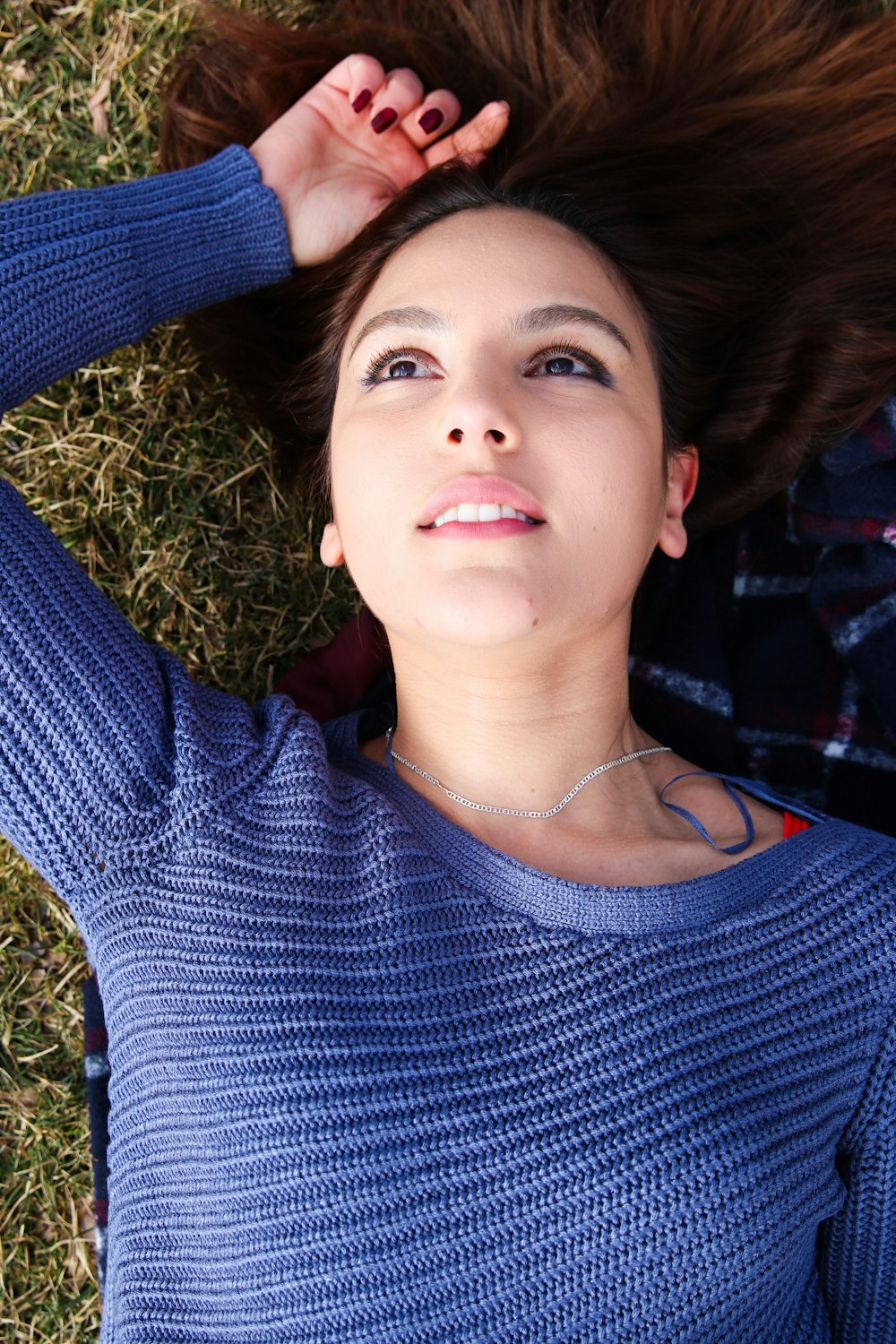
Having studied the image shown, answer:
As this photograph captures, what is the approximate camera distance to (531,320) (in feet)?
6.28

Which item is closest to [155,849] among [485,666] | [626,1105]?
[485,666]

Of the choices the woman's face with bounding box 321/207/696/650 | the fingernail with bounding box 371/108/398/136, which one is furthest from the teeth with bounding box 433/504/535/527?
the fingernail with bounding box 371/108/398/136

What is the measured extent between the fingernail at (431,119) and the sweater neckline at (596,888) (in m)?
1.47

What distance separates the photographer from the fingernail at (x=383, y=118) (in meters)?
2.40

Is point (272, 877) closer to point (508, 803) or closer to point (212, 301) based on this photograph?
point (508, 803)

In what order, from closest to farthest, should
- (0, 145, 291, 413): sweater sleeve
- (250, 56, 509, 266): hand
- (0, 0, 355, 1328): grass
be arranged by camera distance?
(0, 145, 291, 413): sweater sleeve, (250, 56, 509, 266): hand, (0, 0, 355, 1328): grass

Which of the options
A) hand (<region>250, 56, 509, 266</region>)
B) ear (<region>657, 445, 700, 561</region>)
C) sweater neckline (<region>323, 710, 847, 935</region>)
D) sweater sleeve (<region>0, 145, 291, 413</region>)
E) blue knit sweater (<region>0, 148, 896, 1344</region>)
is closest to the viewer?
blue knit sweater (<region>0, 148, 896, 1344</region>)

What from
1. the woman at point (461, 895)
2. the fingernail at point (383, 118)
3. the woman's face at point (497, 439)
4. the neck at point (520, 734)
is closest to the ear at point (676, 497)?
the woman at point (461, 895)

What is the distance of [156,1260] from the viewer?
1893mm

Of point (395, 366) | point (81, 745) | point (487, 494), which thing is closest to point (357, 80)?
point (395, 366)

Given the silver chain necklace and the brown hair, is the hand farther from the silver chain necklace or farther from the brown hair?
the silver chain necklace

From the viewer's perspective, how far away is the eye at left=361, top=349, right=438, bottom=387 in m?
1.99

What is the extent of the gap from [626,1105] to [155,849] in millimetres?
874

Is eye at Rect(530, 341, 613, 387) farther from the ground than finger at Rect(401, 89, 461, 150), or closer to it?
closer to it
